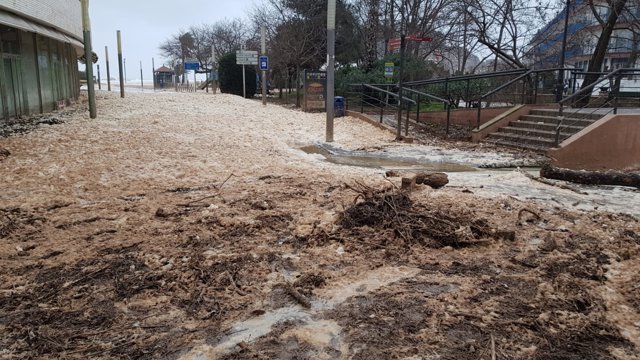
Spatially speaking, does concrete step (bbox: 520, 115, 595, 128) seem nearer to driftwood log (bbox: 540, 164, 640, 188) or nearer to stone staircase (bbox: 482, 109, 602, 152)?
stone staircase (bbox: 482, 109, 602, 152)

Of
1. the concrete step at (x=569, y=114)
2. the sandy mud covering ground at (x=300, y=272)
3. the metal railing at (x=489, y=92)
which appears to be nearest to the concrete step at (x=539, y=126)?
the metal railing at (x=489, y=92)

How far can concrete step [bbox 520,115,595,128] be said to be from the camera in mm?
11477

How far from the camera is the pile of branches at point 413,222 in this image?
4.72 m

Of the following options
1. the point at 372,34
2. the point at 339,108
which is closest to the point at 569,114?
the point at 339,108

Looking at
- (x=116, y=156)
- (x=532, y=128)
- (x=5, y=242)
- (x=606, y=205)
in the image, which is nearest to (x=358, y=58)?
(x=532, y=128)

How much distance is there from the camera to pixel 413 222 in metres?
5.04

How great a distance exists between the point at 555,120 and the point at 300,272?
411 inches

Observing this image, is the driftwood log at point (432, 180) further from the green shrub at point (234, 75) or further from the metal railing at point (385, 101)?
the green shrub at point (234, 75)

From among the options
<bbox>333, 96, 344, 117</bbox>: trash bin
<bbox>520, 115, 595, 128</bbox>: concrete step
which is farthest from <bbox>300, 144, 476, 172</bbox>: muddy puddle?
<bbox>333, 96, 344, 117</bbox>: trash bin

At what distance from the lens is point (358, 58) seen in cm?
2941

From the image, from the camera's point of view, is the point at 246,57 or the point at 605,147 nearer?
the point at 605,147

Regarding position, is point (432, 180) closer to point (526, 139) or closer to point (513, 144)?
point (513, 144)

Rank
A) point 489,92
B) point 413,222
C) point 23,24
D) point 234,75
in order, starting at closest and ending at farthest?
point 413,222, point 23,24, point 489,92, point 234,75

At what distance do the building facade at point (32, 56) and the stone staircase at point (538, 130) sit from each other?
40.4 ft
